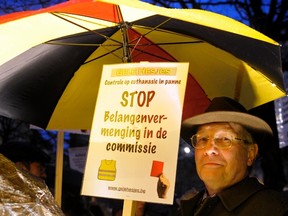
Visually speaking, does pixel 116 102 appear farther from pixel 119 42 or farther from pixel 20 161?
pixel 20 161

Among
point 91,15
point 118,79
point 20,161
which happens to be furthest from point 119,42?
point 20,161

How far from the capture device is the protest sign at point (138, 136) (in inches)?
103

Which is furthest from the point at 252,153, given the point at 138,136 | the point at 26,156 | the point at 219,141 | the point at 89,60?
the point at 26,156

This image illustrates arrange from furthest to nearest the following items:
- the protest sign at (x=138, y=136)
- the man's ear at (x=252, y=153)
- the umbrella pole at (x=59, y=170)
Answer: the umbrella pole at (x=59, y=170)
the man's ear at (x=252, y=153)
the protest sign at (x=138, y=136)

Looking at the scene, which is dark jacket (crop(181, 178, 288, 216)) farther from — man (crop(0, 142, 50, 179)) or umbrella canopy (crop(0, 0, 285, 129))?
man (crop(0, 142, 50, 179))

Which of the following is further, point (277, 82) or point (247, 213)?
point (277, 82)

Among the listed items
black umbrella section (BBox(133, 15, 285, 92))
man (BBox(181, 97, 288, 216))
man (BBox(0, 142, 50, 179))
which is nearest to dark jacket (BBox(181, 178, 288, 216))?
man (BBox(181, 97, 288, 216))

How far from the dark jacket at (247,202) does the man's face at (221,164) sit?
55mm

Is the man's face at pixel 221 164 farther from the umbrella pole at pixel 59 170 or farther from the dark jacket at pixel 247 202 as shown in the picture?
the umbrella pole at pixel 59 170

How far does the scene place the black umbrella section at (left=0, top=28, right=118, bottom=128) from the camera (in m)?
4.11

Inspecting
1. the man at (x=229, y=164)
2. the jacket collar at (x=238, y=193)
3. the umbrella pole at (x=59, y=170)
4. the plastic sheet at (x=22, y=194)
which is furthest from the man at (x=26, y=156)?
the plastic sheet at (x=22, y=194)

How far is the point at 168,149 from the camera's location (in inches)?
102

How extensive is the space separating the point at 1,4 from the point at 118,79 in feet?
33.1

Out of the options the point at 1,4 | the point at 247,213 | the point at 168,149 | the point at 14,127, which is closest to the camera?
the point at 168,149
